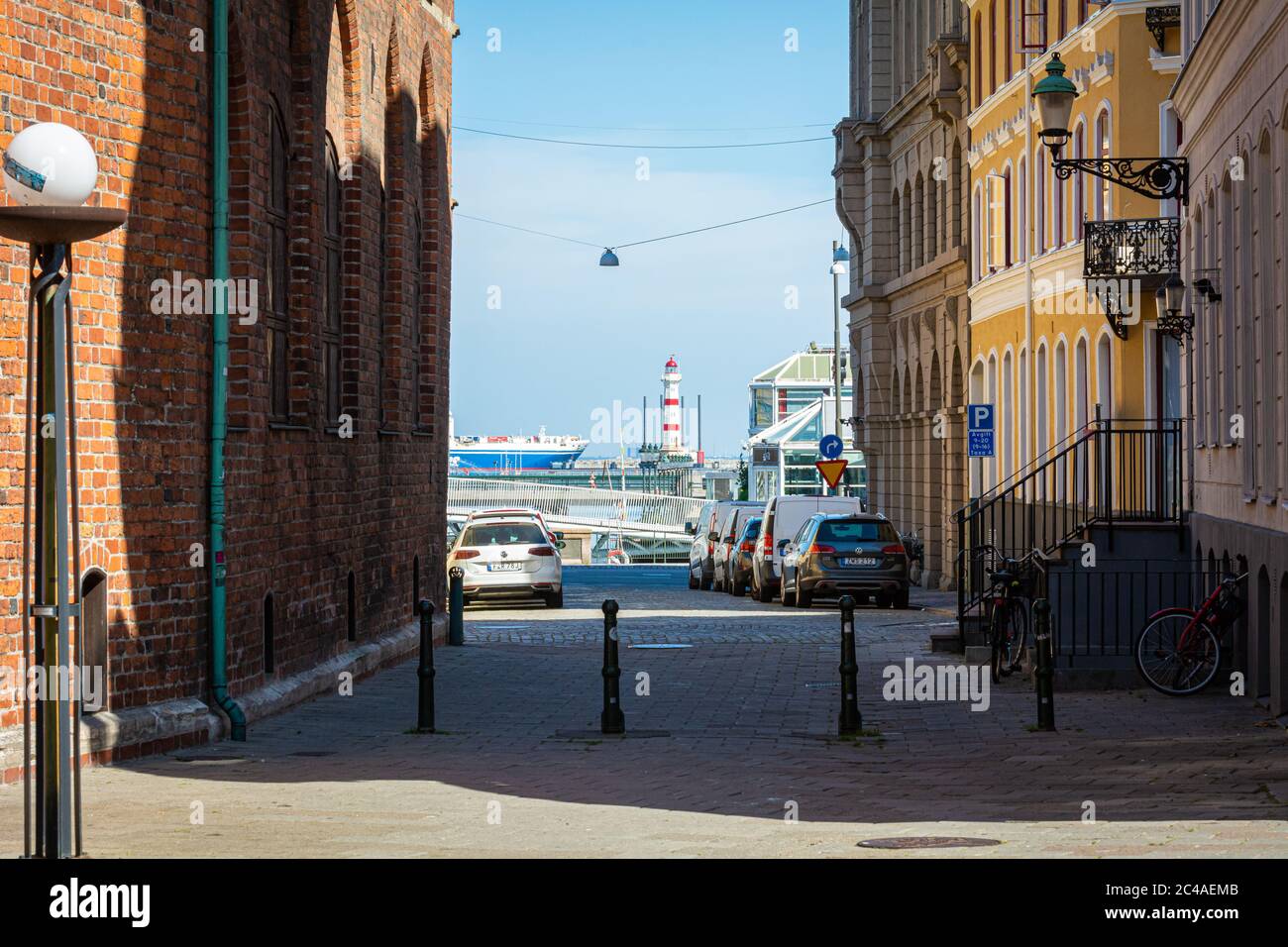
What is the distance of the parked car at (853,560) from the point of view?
36.2 metres

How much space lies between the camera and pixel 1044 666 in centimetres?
1598

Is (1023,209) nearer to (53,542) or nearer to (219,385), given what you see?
(219,385)

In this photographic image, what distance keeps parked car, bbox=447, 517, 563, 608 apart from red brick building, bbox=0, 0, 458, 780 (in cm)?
1211

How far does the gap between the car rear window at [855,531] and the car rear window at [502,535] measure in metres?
5.02

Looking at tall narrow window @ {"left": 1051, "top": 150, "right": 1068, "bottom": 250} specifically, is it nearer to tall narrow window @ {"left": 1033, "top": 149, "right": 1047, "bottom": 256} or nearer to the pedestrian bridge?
tall narrow window @ {"left": 1033, "top": 149, "right": 1047, "bottom": 256}

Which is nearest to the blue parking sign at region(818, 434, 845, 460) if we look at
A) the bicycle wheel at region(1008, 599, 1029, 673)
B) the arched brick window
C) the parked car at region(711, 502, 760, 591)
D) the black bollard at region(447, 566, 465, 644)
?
the parked car at region(711, 502, 760, 591)

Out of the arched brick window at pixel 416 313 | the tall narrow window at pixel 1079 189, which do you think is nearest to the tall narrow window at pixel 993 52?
the tall narrow window at pixel 1079 189

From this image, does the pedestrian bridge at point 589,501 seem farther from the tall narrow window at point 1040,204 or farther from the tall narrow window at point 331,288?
the tall narrow window at point 331,288

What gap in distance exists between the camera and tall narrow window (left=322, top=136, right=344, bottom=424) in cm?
2098

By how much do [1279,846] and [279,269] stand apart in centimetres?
1163

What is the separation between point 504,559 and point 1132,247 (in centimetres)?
1278
